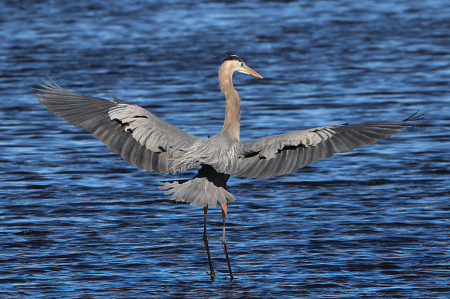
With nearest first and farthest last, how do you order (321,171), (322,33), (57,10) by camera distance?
1. (321,171)
2. (322,33)
3. (57,10)

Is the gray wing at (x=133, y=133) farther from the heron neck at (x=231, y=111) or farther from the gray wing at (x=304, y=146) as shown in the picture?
the gray wing at (x=304, y=146)

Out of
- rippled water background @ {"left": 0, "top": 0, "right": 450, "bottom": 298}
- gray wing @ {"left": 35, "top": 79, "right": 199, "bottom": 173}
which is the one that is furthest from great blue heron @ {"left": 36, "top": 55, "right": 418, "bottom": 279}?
rippled water background @ {"left": 0, "top": 0, "right": 450, "bottom": 298}

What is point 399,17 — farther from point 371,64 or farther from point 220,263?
point 220,263

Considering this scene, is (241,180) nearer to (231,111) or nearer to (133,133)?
(231,111)

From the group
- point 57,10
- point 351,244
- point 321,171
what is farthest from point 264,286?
point 57,10

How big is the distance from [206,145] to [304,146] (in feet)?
3.31

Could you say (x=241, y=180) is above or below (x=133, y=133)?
below

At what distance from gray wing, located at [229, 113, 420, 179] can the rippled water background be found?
3.25ft

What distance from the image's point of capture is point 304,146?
682 centimetres

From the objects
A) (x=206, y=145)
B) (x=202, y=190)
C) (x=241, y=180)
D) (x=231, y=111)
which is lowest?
(x=241, y=180)

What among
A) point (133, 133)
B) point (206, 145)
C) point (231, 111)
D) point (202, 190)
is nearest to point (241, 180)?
point (231, 111)

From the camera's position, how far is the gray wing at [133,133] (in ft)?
24.2

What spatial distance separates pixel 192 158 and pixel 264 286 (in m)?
1.34

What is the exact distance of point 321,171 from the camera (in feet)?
35.5
